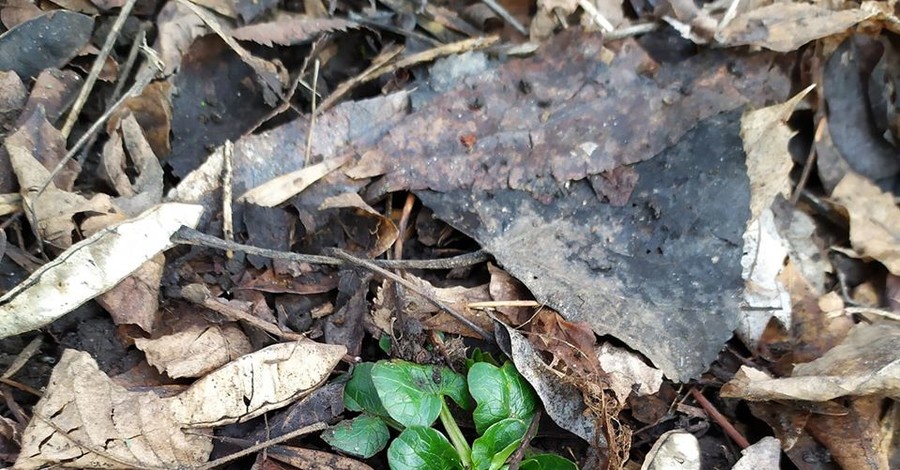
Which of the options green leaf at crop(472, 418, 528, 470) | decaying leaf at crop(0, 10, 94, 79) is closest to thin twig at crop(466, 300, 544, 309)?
green leaf at crop(472, 418, 528, 470)

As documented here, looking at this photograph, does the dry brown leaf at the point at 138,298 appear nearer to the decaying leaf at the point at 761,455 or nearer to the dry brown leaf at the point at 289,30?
the dry brown leaf at the point at 289,30

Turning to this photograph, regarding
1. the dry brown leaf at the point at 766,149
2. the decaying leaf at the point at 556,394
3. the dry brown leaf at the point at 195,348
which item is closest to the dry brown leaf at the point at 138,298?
the dry brown leaf at the point at 195,348

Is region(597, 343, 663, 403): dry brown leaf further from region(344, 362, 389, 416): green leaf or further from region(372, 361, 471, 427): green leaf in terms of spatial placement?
region(344, 362, 389, 416): green leaf

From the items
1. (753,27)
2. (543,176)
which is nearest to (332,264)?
(543,176)

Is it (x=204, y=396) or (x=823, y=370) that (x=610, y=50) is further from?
(x=204, y=396)

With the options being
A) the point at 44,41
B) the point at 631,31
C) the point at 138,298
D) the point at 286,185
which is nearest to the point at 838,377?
the point at 631,31
